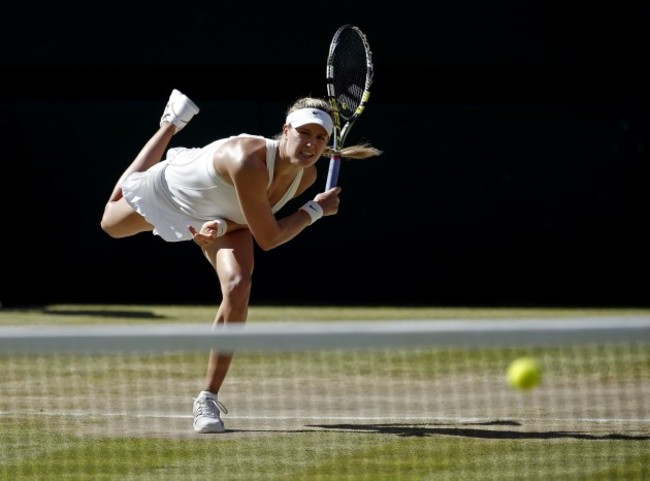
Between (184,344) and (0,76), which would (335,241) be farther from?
(184,344)

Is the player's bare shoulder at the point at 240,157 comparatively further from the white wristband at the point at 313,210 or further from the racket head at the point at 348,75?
the racket head at the point at 348,75

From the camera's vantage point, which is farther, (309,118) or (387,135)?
(387,135)

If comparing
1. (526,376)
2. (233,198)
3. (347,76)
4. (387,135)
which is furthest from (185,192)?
(387,135)

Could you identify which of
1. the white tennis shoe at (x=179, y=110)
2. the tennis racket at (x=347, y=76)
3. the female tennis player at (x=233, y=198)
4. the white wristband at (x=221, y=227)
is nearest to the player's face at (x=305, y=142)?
the female tennis player at (x=233, y=198)

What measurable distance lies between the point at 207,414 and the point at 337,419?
0.62 metres

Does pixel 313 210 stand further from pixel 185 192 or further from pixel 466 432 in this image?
pixel 466 432

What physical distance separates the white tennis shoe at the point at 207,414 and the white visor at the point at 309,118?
1160 millimetres

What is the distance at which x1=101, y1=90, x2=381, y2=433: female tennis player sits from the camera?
5.32 metres

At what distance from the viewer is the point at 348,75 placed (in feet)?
22.2

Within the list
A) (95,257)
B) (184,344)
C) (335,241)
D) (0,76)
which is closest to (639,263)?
(335,241)

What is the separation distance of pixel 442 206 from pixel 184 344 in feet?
30.3

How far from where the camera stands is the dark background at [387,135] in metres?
12.0

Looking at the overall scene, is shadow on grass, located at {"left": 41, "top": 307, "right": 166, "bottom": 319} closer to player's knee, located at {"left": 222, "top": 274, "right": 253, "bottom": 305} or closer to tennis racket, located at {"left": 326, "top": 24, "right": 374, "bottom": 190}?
tennis racket, located at {"left": 326, "top": 24, "right": 374, "bottom": 190}

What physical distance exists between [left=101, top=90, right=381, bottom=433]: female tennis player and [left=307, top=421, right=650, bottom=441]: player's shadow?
0.58 meters
